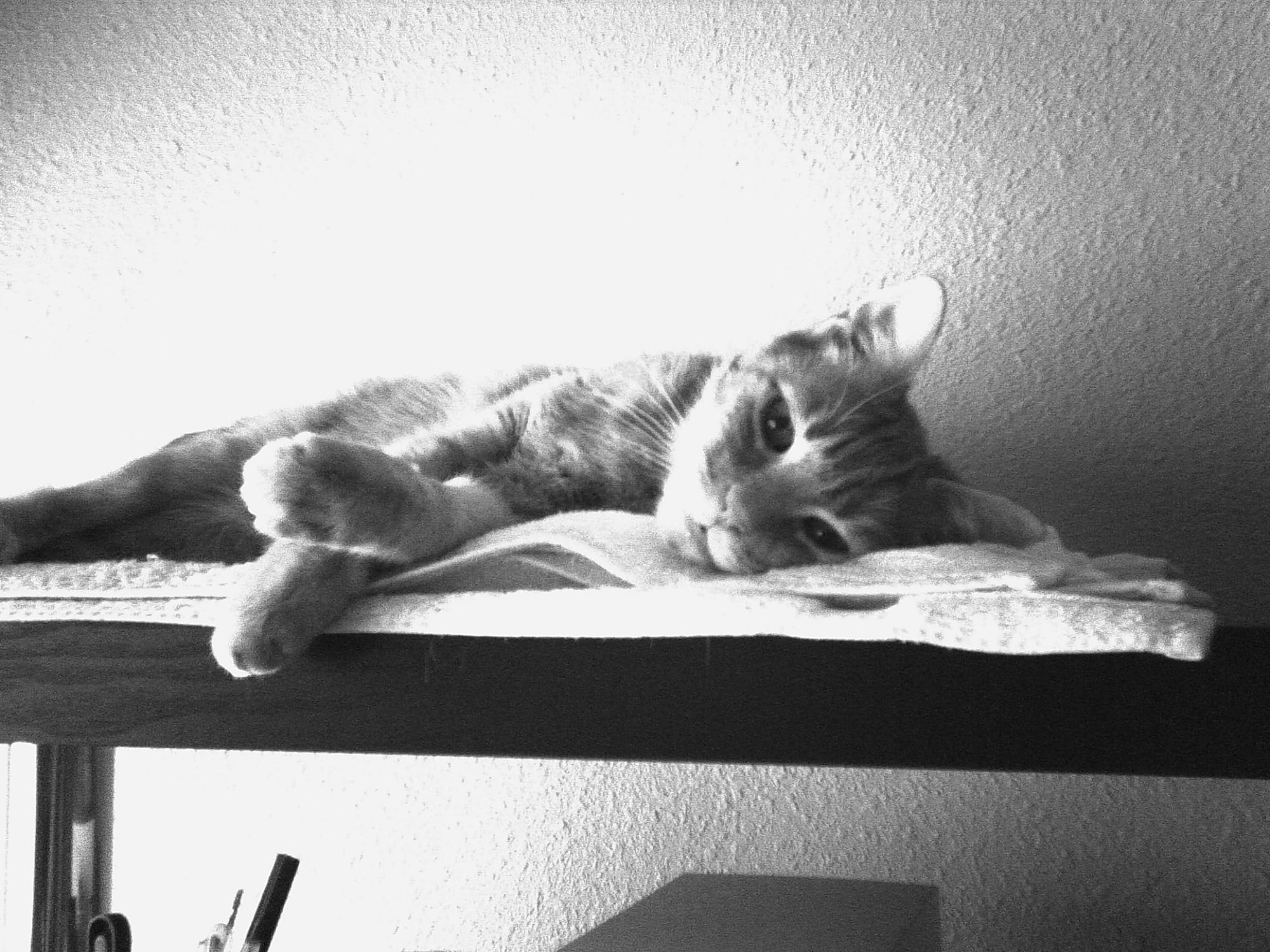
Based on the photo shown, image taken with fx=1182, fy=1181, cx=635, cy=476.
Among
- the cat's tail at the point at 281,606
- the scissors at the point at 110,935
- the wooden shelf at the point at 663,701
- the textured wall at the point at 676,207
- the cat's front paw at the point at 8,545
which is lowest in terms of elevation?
the scissors at the point at 110,935

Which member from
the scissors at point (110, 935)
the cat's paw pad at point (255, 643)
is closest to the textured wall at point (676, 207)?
the scissors at point (110, 935)

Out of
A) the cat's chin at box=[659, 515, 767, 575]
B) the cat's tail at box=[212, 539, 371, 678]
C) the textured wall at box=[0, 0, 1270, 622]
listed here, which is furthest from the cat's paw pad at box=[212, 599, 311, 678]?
the textured wall at box=[0, 0, 1270, 622]

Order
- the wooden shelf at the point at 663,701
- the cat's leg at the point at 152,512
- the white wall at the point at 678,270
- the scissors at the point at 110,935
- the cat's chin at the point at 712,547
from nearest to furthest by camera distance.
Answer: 1. the wooden shelf at the point at 663,701
2. the cat's chin at the point at 712,547
3. the cat's leg at the point at 152,512
4. the scissors at the point at 110,935
5. the white wall at the point at 678,270

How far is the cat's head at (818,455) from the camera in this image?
99cm

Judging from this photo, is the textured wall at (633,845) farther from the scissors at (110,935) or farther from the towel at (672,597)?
the towel at (672,597)

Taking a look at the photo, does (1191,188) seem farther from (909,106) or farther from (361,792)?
(361,792)

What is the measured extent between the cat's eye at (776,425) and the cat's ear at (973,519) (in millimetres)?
151

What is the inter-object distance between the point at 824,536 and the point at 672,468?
0.49ft

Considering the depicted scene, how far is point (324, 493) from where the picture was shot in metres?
0.79

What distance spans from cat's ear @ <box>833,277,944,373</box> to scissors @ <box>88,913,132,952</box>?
980 mm

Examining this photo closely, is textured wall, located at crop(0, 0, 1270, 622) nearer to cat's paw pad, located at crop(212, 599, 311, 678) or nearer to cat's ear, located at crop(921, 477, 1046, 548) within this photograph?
cat's ear, located at crop(921, 477, 1046, 548)

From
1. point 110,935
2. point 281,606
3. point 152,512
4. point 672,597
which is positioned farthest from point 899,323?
point 110,935

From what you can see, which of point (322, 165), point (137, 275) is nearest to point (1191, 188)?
point (322, 165)

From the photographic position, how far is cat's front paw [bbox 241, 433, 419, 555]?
763 mm
